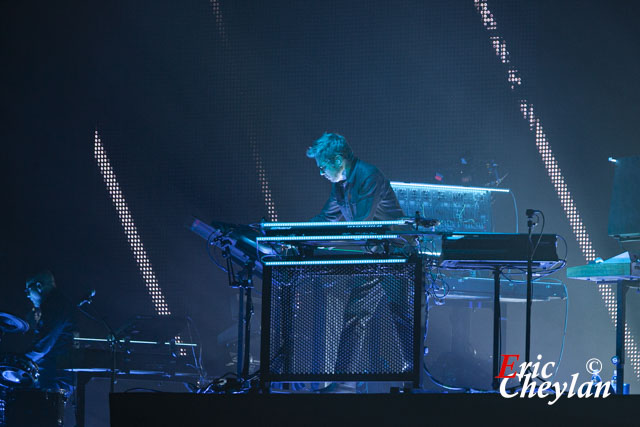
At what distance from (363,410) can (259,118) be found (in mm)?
5355

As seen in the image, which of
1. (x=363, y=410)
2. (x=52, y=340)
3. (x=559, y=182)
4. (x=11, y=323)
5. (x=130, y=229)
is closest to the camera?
(x=363, y=410)

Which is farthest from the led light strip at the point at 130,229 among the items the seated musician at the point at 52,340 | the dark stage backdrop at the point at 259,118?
the seated musician at the point at 52,340

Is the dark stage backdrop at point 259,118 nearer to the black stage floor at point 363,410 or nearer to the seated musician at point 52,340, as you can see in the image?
the seated musician at point 52,340

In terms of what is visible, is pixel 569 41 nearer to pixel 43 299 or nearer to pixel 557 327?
pixel 557 327

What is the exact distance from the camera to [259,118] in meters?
7.89

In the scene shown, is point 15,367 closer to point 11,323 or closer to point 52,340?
point 11,323

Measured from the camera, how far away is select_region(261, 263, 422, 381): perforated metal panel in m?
3.60

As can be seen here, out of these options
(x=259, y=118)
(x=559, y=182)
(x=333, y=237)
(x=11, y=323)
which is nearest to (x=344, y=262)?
(x=333, y=237)

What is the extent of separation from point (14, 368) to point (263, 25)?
459cm

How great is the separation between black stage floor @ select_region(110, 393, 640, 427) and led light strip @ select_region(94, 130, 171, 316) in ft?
15.9

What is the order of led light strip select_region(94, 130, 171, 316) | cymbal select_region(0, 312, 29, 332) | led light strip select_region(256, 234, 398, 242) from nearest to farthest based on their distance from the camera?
led light strip select_region(256, 234, 398, 242), cymbal select_region(0, 312, 29, 332), led light strip select_region(94, 130, 171, 316)

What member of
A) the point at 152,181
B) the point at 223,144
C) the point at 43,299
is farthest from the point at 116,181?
the point at 43,299

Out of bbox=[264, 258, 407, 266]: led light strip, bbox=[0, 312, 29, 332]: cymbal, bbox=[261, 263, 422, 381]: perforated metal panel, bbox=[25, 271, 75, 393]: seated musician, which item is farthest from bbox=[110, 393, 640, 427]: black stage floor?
bbox=[25, 271, 75, 393]: seated musician

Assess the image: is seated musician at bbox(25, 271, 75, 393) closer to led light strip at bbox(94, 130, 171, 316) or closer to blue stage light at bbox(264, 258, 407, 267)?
led light strip at bbox(94, 130, 171, 316)
